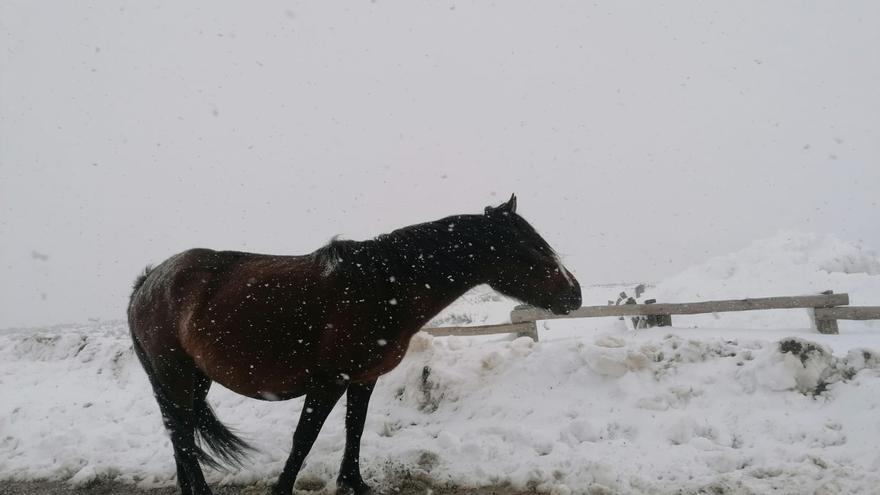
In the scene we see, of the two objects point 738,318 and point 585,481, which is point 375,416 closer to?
point 585,481

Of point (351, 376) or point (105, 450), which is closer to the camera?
point (351, 376)

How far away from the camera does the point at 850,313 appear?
6.01 meters

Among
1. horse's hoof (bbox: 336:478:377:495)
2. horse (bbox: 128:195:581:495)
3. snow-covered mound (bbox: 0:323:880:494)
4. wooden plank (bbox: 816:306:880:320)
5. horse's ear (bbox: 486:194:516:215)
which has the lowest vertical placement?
horse's hoof (bbox: 336:478:377:495)

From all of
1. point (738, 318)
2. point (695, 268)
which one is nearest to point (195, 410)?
point (738, 318)

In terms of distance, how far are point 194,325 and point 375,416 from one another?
2073 millimetres

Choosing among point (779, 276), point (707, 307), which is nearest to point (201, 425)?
point (707, 307)

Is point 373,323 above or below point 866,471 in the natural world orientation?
above

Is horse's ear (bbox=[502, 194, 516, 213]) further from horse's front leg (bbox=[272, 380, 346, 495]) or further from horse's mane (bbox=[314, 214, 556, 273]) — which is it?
horse's front leg (bbox=[272, 380, 346, 495])

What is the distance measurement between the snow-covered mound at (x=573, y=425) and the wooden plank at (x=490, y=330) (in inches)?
37.8

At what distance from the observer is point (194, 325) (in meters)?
3.41

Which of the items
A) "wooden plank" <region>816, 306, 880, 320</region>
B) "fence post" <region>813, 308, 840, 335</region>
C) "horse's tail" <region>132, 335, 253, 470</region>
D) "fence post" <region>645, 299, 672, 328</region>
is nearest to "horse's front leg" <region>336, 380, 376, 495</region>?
"horse's tail" <region>132, 335, 253, 470</region>

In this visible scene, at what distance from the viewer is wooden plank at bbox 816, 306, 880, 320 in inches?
225

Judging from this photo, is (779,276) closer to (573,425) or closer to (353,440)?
(573,425)

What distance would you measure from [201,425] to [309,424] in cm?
145
